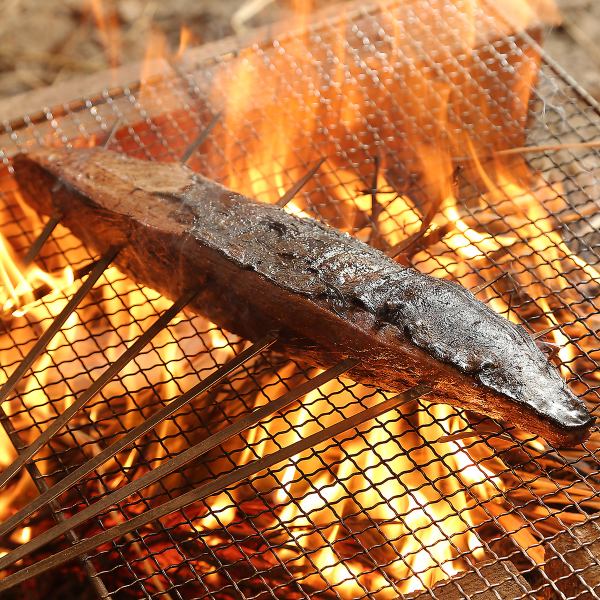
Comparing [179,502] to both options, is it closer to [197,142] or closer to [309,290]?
[309,290]

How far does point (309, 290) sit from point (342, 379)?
1.63ft

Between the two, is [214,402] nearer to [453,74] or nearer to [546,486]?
[546,486]

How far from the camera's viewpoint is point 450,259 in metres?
3.15

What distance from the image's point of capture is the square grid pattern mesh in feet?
7.57

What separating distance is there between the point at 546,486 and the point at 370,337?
0.78 m

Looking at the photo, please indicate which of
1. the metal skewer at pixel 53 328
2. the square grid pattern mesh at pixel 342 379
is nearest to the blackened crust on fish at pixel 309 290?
the metal skewer at pixel 53 328

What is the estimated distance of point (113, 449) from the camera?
2.23 m

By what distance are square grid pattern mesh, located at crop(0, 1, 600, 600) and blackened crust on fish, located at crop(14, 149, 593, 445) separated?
22cm

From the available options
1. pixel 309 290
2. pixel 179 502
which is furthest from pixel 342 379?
pixel 179 502

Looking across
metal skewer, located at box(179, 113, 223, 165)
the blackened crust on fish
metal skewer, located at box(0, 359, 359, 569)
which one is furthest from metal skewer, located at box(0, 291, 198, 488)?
metal skewer, located at box(179, 113, 223, 165)

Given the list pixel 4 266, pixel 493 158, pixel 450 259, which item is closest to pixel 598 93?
pixel 493 158

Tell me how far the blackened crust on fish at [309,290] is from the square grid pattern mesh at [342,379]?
0.71ft

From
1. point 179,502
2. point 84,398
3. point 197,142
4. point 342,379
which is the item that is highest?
point 197,142

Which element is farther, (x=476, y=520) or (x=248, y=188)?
(x=248, y=188)
